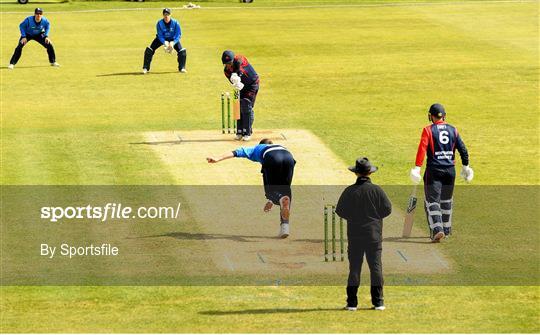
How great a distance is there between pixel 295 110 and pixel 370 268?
696 inches

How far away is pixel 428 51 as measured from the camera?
4616 cm

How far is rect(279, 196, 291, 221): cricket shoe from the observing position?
2077 cm

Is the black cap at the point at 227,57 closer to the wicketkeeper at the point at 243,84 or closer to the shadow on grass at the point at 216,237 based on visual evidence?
the wicketkeeper at the point at 243,84

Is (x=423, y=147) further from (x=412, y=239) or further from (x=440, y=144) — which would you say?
(x=412, y=239)

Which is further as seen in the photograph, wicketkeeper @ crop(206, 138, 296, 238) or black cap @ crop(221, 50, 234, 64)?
black cap @ crop(221, 50, 234, 64)

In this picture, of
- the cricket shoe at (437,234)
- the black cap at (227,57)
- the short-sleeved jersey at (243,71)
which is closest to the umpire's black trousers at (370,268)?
the cricket shoe at (437,234)

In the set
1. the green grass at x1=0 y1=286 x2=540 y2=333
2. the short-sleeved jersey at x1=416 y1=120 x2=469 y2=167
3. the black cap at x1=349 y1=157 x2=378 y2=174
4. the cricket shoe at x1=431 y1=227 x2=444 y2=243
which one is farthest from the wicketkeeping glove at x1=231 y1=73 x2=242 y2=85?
the black cap at x1=349 y1=157 x2=378 y2=174

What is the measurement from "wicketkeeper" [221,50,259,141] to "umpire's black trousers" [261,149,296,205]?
26.6 feet

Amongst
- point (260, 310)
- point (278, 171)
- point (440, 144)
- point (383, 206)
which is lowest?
point (260, 310)

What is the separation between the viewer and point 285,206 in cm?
2083

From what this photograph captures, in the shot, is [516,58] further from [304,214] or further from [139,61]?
[304,214]

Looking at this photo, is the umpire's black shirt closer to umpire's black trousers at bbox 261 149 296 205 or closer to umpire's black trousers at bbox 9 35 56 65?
umpire's black trousers at bbox 261 149 296 205

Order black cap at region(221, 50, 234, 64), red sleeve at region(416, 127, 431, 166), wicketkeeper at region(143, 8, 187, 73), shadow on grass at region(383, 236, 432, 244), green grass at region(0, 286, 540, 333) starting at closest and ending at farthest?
green grass at region(0, 286, 540, 333)
red sleeve at region(416, 127, 431, 166)
shadow on grass at region(383, 236, 432, 244)
black cap at region(221, 50, 234, 64)
wicketkeeper at region(143, 8, 187, 73)

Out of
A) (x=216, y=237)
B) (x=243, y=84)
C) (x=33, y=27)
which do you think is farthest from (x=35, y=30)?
(x=216, y=237)
